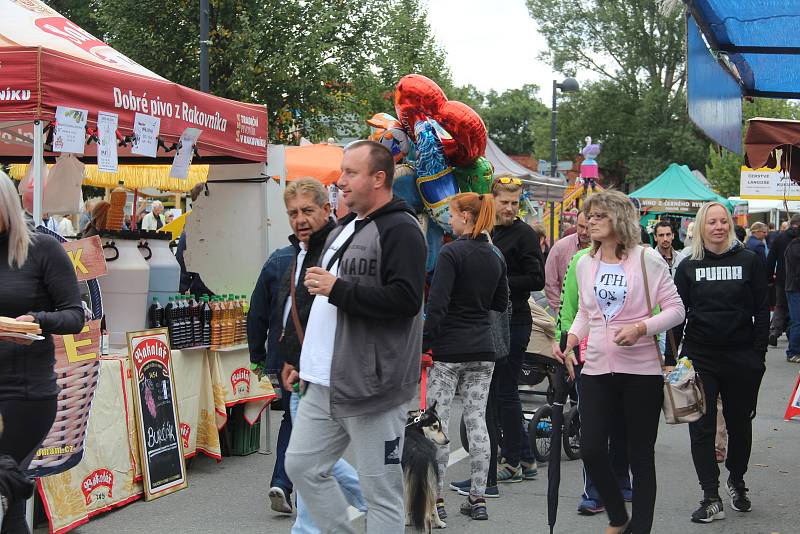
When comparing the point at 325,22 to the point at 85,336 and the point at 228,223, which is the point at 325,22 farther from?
the point at 85,336

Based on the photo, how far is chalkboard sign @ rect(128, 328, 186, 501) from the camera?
6.52 m

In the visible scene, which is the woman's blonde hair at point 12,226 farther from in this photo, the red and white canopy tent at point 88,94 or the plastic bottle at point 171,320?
the plastic bottle at point 171,320

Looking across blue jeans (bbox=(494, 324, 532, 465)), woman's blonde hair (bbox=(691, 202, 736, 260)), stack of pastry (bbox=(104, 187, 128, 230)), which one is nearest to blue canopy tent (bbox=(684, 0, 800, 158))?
woman's blonde hair (bbox=(691, 202, 736, 260))

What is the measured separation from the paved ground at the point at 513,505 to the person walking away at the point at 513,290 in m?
0.26

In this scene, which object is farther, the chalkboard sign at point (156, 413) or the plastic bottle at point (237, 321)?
the plastic bottle at point (237, 321)

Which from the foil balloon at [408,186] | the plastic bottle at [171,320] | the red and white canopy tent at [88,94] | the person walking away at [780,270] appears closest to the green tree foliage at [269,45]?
the person walking away at [780,270]

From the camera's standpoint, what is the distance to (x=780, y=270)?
15.8 meters

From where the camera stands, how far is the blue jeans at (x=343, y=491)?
502cm

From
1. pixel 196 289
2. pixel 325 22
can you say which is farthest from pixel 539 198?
pixel 196 289

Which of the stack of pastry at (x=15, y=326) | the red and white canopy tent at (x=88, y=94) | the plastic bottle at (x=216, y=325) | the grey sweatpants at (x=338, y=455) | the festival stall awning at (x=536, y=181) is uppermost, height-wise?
the festival stall awning at (x=536, y=181)

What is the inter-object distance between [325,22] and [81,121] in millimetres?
13555

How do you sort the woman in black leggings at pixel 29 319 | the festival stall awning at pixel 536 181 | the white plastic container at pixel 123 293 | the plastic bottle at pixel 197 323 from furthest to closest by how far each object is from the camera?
the festival stall awning at pixel 536 181 < the plastic bottle at pixel 197 323 < the white plastic container at pixel 123 293 < the woman in black leggings at pixel 29 319

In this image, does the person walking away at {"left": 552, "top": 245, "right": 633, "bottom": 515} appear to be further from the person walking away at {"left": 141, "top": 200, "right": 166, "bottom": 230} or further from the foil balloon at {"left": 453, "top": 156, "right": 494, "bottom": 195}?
the person walking away at {"left": 141, "top": 200, "right": 166, "bottom": 230}

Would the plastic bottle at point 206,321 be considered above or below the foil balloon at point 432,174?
below
